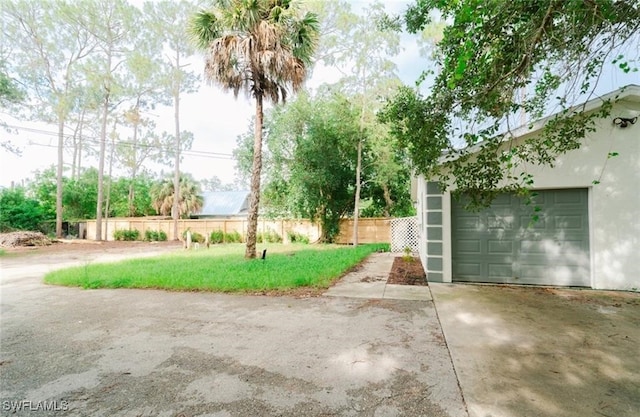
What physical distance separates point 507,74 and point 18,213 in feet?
81.1

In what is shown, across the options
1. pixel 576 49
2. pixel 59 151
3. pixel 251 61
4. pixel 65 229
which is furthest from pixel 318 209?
pixel 65 229

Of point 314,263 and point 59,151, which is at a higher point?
point 59,151

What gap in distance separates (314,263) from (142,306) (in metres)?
4.51

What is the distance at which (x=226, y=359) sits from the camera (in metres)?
3.00

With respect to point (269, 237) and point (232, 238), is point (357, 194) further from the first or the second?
point (232, 238)

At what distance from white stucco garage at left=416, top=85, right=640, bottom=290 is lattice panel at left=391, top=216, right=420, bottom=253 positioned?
20.4ft

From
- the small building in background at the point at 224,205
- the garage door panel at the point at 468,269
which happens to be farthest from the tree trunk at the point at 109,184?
the garage door panel at the point at 468,269

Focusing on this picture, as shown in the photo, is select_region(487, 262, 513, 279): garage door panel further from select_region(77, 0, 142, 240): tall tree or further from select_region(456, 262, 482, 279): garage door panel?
select_region(77, 0, 142, 240): tall tree

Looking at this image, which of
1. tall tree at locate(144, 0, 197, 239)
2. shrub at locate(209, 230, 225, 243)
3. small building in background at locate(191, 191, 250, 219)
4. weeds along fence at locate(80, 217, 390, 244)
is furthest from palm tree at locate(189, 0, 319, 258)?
small building in background at locate(191, 191, 250, 219)

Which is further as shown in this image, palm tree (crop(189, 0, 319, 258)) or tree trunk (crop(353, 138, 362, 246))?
tree trunk (crop(353, 138, 362, 246))

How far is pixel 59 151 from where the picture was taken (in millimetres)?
18938

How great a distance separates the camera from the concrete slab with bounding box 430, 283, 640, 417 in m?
2.23

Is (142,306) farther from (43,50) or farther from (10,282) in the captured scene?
(43,50)

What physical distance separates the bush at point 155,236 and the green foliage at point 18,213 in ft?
21.0
